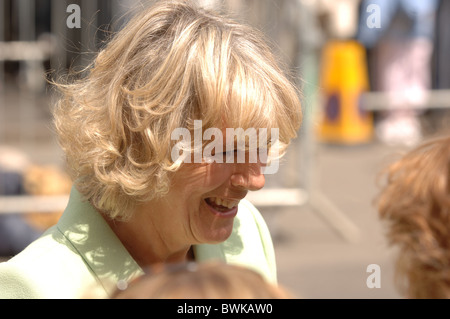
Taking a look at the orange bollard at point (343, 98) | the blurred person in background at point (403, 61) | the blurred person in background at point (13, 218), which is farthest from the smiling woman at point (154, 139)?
the blurred person in background at point (403, 61)

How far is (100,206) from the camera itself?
1589 mm

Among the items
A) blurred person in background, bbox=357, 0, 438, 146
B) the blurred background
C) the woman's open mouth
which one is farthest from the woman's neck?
blurred person in background, bbox=357, 0, 438, 146

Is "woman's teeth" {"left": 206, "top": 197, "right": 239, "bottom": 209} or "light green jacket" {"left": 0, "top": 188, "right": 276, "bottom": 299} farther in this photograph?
"woman's teeth" {"left": 206, "top": 197, "right": 239, "bottom": 209}

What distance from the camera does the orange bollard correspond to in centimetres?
945

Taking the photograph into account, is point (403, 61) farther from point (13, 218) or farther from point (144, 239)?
point (144, 239)

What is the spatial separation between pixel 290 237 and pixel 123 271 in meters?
4.34

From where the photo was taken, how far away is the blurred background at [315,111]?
459 centimetres

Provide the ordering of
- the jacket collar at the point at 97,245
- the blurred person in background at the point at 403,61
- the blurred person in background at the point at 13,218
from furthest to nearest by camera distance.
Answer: the blurred person in background at the point at 403,61
the blurred person in background at the point at 13,218
the jacket collar at the point at 97,245

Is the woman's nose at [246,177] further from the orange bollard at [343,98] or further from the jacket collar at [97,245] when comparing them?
the orange bollard at [343,98]

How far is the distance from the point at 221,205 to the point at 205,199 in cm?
3

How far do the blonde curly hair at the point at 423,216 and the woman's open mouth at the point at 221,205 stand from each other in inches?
13.8

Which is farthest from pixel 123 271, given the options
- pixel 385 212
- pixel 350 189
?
pixel 350 189

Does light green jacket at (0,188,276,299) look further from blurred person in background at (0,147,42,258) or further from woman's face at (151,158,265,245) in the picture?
blurred person in background at (0,147,42,258)

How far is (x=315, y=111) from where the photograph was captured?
5.17m
